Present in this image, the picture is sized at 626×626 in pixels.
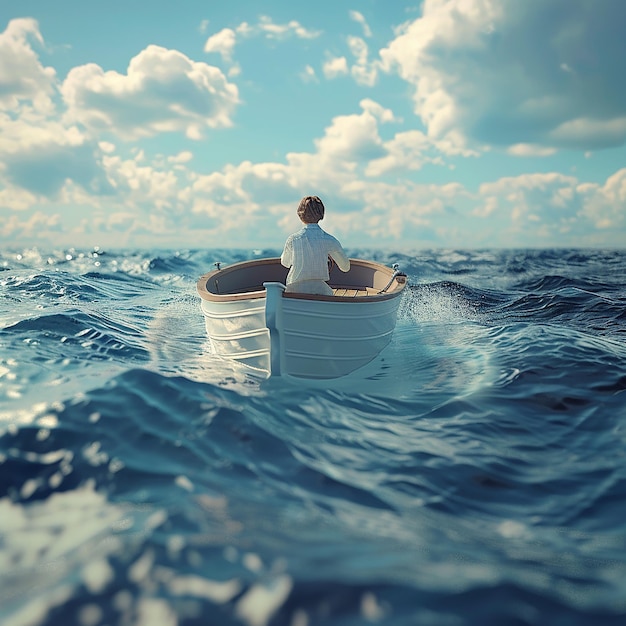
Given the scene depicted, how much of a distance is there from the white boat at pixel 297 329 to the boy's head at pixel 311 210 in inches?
41.3

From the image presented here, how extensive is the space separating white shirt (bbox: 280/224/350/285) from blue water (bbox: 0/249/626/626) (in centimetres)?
150

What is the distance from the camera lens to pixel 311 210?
266 inches

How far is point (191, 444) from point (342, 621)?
2.23m

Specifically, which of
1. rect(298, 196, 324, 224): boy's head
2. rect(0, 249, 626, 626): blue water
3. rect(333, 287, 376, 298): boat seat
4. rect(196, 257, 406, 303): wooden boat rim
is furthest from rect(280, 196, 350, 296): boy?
rect(333, 287, 376, 298): boat seat

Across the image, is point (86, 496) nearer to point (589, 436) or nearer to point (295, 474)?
point (295, 474)

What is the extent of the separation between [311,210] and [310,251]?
1.80 ft

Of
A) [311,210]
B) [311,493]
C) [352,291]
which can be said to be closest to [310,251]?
[311,210]

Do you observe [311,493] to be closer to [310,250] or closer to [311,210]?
[310,250]

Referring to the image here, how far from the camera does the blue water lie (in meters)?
2.49

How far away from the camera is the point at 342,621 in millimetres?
2314

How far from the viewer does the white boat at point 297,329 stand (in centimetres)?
629

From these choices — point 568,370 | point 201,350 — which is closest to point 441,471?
point 568,370

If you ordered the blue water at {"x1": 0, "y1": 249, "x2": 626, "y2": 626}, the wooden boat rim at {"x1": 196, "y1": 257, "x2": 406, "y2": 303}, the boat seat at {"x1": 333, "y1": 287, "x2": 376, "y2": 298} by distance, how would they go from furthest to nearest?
the boat seat at {"x1": 333, "y1": 287, "x2": 376, "y2": 298}
the wooden boat rim at {"x1": 196, "y1": 257, "x2": 406, "y2": 303}
the blue water at {"x1": 0, "y1": 249, "x2": 626, "y2": 626}

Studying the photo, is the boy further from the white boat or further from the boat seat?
the boat seat
